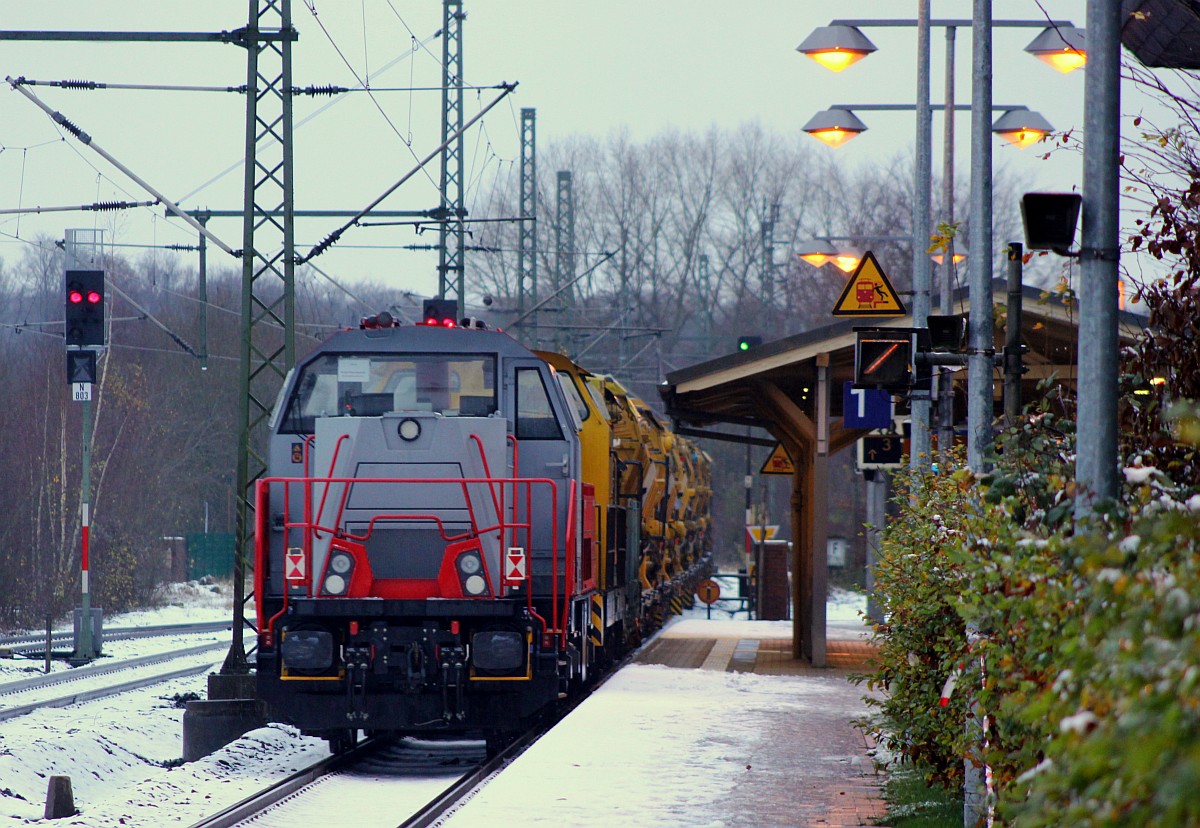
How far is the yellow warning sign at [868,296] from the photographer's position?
45.7 ft

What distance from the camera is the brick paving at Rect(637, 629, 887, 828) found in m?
8.39

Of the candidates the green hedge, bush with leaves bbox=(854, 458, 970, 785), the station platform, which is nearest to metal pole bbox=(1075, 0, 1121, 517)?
the green hedge

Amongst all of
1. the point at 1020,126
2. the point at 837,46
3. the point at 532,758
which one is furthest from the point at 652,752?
the point at 1020,126

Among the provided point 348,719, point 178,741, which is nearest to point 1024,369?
point 348,719

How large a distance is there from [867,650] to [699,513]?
14.6 metres

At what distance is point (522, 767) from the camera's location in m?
9.34

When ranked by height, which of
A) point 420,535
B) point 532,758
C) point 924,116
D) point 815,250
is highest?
point 924,116

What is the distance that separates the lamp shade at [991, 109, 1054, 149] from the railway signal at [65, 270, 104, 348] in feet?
37.8

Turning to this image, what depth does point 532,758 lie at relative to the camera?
380 inches

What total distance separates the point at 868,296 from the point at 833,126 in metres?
3.01

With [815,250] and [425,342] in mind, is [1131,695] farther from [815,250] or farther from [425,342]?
[815,250]

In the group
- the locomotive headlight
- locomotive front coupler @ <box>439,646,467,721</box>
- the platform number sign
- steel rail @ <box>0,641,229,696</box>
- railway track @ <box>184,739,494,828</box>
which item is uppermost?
the platform number sign

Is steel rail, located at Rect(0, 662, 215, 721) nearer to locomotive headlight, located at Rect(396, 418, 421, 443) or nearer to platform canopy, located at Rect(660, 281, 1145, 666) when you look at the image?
locomotive headlight, located at Rect(396, 418, 421, 443)

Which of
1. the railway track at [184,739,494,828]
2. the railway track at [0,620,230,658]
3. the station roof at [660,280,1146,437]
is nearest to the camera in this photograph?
the railway track at [184,739,494,828]
